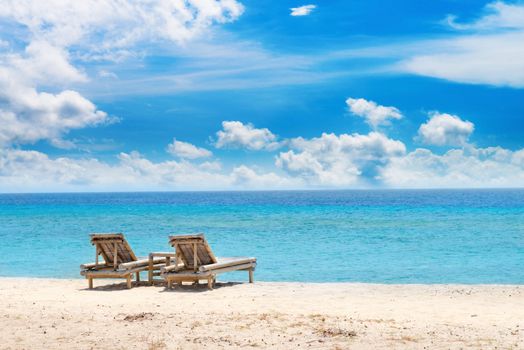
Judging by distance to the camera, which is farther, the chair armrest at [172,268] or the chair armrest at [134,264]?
the chair armrest at [134,264]

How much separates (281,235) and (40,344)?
3231 cm

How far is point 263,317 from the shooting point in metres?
11.7

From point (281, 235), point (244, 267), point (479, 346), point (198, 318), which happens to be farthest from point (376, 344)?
point (281, 235)

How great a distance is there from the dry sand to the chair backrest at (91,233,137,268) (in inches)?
31.9

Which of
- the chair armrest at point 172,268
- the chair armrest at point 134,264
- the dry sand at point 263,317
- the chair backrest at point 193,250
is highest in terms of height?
the chair backrest at point 193,250

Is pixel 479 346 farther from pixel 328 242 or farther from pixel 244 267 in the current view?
pixel 328 242

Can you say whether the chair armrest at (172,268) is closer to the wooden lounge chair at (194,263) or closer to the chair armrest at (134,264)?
the wooden lounge chair at (194,263)

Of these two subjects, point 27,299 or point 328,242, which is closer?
point 27,299

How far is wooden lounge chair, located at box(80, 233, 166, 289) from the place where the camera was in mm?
16750

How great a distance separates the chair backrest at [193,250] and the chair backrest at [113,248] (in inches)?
61.6

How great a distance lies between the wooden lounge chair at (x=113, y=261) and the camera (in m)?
16.8

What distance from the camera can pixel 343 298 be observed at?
15.2 metres

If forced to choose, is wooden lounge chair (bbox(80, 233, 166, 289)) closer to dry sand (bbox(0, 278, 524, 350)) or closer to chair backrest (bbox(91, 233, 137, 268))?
chair backrest (bbox(91, 233, 137, 268))

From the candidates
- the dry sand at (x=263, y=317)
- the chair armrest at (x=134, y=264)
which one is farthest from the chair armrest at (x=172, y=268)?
the chair armrest at (x=134, y=264)
